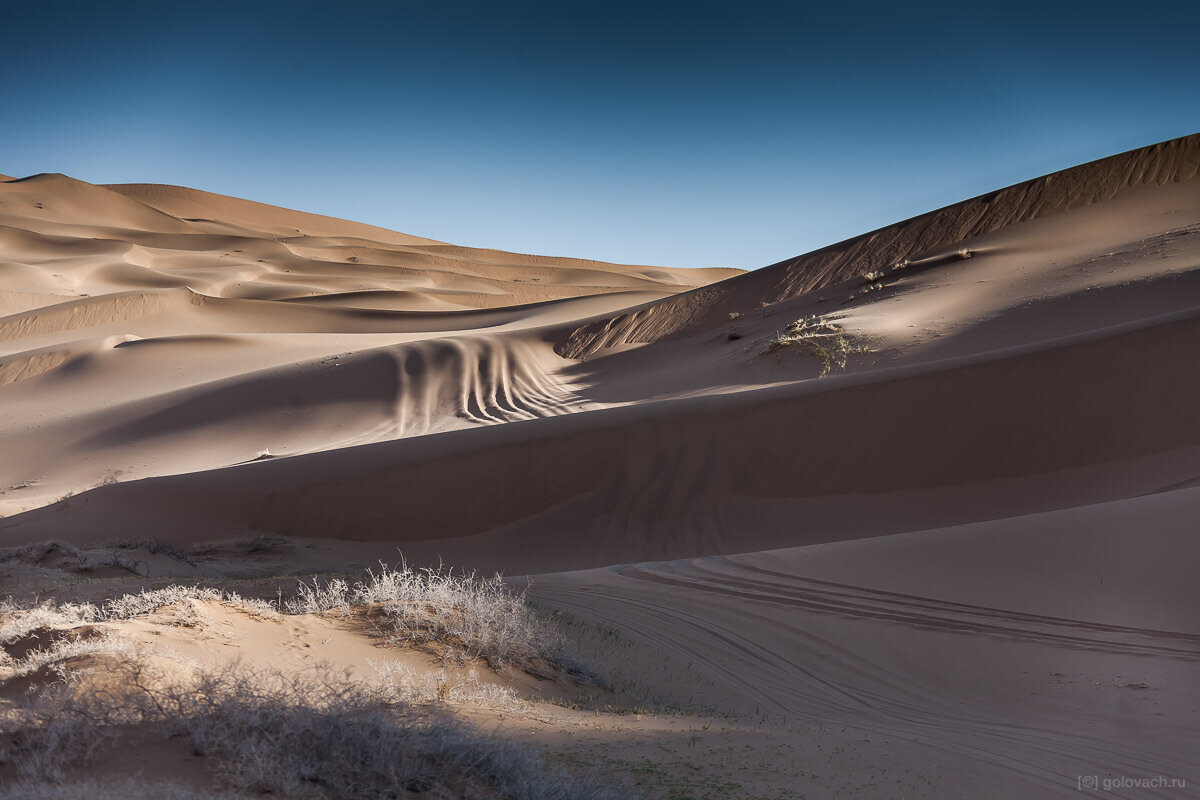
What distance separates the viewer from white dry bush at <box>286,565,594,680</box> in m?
5.69

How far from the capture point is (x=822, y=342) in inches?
818

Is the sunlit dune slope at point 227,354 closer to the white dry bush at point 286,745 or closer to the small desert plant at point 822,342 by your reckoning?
the small desert plant at point 822,342

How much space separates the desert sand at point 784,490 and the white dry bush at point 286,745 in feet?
1.00

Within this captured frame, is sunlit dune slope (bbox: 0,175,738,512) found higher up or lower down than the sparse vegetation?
higher up

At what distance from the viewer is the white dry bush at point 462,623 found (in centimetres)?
569

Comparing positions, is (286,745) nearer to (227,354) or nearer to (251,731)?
(251,731)

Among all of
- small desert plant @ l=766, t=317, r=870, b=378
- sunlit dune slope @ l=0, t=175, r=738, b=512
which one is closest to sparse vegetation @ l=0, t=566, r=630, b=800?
sunlit dune slope @ l=0, t=175, r=738, b=512

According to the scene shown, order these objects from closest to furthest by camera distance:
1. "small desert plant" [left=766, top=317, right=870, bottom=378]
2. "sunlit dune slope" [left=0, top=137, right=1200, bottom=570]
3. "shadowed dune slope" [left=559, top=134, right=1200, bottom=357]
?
1. "sunlit dune slope" [left=0, top=137, right=1200, bottom=570]
2. "small desert plant" [left=766, top=317, right=870, bottom=378]
3. "shadowed dune slope" [left=559, top=134, right=1200, bottom=357]

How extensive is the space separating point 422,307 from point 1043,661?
51577 millimetres

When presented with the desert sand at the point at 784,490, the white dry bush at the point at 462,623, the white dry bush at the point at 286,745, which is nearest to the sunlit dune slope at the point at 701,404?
the desert sand at the point at 784,490

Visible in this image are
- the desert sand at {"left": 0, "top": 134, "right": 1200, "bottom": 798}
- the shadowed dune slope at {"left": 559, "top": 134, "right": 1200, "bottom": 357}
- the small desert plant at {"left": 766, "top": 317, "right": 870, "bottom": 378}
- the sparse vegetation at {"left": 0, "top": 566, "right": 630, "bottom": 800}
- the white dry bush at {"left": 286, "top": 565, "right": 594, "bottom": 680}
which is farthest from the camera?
the shadowed dune slope at {"left": 559, "top": 134, "right": 1200, "bottom": 357}

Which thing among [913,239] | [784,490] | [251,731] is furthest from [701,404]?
[913,239]

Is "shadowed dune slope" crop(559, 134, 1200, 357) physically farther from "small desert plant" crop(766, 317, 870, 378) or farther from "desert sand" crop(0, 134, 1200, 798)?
"small desert plant" crop(766, 317, 870, 378)

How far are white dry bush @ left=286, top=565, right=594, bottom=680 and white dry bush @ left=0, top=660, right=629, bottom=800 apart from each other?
202 cm
